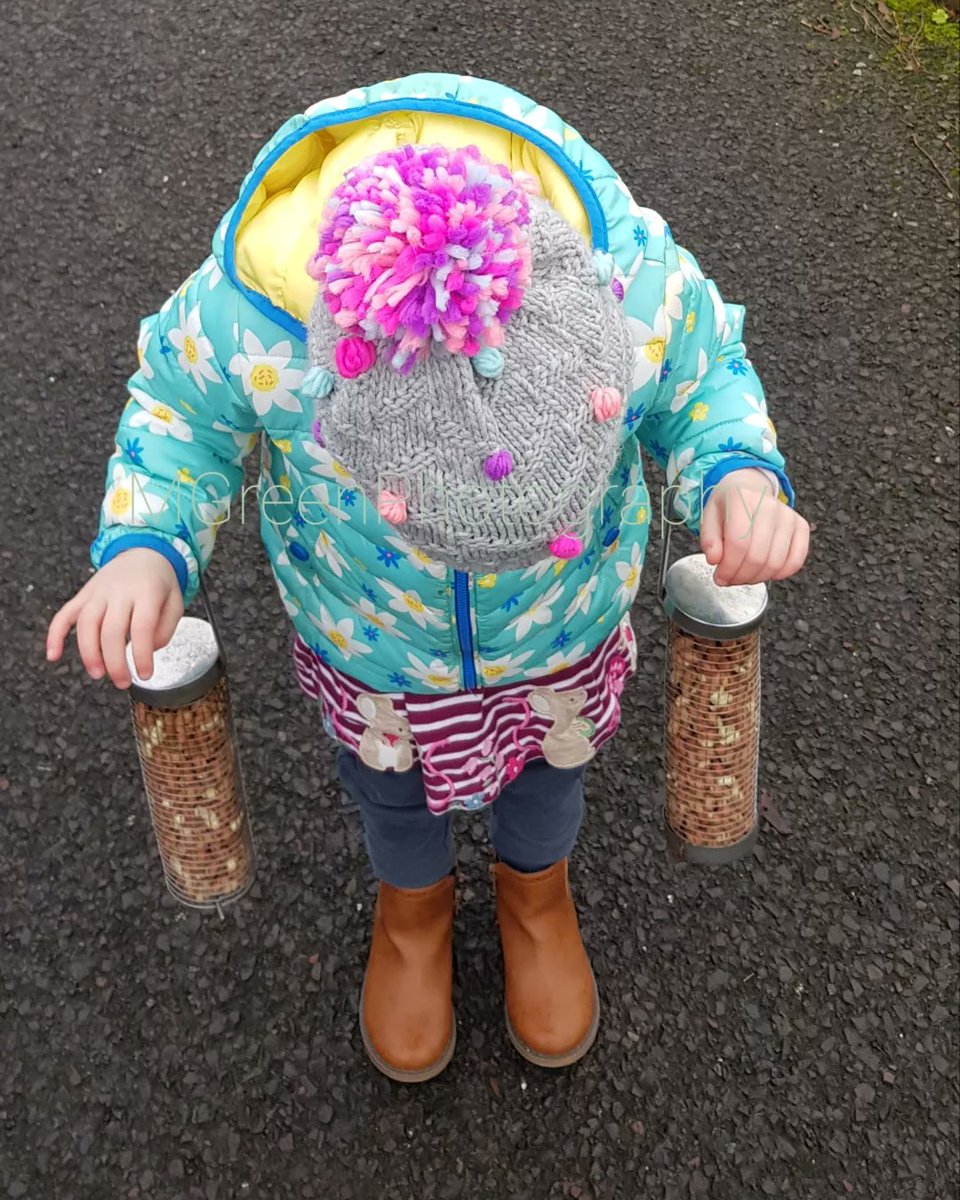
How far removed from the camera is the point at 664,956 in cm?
169

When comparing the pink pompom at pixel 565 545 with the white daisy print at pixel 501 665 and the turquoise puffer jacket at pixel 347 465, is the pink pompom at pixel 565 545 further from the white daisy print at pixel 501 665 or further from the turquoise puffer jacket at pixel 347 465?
the white daisy print at pixel 501 665

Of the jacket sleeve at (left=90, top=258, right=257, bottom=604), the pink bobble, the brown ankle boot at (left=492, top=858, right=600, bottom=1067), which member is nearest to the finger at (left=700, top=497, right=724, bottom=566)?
the pink bobble

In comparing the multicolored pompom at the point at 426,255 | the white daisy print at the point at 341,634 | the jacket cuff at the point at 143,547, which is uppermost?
the multicolored pompom at the point at 426,255

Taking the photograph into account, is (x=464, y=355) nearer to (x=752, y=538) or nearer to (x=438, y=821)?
(x=752, y=538)

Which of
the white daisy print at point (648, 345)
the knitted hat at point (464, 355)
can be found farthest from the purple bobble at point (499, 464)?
the white daisy print at point (648, 345)

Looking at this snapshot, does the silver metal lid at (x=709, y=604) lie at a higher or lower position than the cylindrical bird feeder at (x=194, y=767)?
higher

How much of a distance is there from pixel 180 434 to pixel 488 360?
1.43ft

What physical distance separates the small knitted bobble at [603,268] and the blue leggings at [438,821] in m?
0.69

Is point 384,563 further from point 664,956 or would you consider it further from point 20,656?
point 20,656

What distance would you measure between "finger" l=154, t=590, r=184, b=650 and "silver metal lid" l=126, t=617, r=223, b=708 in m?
0.04

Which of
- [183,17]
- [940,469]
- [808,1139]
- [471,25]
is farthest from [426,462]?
[183,17]

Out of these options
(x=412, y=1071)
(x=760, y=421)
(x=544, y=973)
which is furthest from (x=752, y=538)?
(x=412, y=1071)

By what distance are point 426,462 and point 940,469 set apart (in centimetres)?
168

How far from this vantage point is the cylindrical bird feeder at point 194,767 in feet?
3.72
